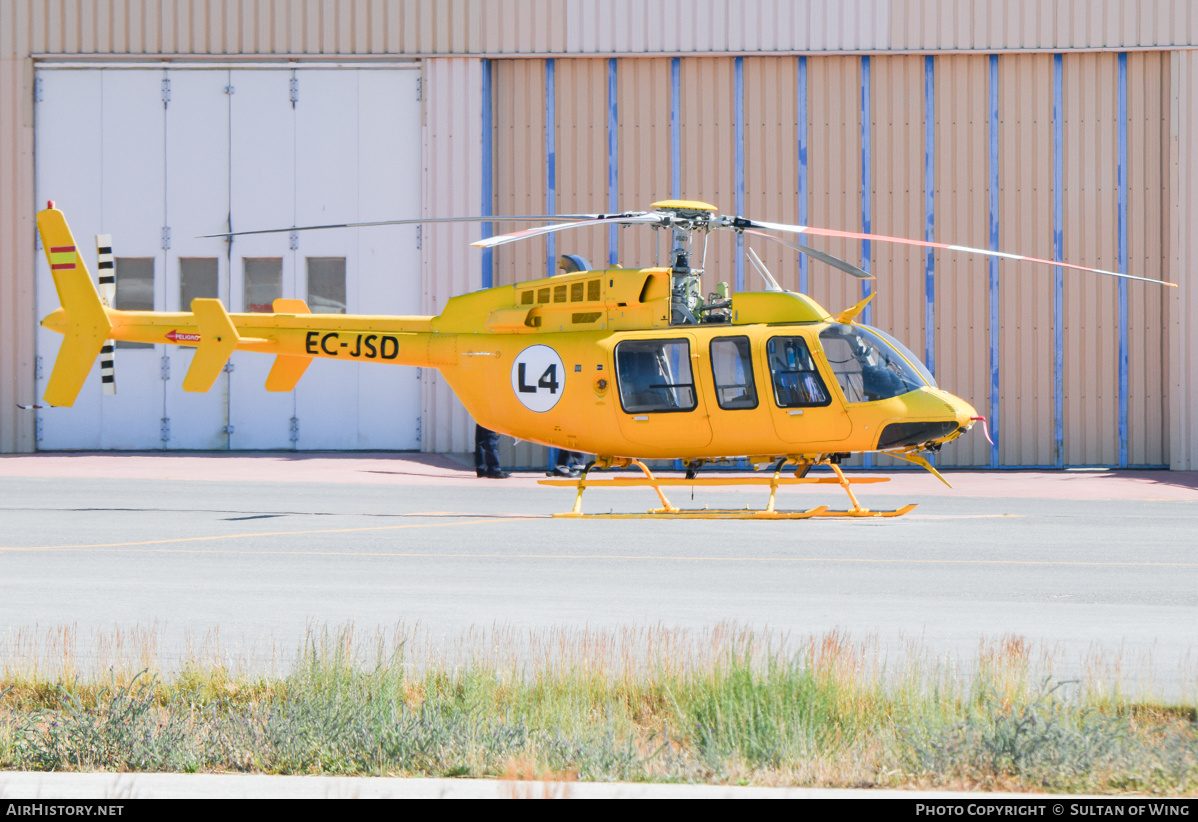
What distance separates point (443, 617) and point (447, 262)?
1617cm

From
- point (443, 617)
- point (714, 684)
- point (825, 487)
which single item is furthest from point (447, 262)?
point (714, 684)

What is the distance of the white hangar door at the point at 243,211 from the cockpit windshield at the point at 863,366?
1288cm

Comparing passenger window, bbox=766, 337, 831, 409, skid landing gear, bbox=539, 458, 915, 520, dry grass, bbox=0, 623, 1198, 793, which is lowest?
dry grass, bbox=0, 623, 1198, 793

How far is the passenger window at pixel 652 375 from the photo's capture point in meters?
12.9

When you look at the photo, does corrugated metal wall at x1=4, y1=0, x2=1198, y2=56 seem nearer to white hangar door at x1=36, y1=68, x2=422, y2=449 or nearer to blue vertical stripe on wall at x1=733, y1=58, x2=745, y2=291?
blue vertical stripe on wall at x1=733, y1=58, x2=745, y2=291

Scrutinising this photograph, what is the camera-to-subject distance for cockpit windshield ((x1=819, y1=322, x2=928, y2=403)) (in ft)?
41.0

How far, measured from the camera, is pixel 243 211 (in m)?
23.8

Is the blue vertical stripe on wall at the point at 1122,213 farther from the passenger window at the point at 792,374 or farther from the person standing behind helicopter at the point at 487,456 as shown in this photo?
the passenger window at the point at 792,374

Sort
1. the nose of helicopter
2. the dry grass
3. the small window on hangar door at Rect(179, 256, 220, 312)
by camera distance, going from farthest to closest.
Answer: the small window on hangar door at Rect(179, 256, 220, 312)
the nose of helicopter
the dry grass

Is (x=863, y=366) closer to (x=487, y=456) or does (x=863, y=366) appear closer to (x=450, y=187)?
(x=487, y=456)

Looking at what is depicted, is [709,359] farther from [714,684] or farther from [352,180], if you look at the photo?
[352,180]

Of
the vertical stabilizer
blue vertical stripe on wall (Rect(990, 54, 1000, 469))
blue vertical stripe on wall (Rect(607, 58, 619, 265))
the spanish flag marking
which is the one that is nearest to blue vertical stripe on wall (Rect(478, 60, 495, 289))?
blue vertical stripe on wall (Rect(607, 58, 619, 265))

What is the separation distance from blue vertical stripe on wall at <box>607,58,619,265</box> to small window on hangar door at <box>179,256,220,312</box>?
324 inches

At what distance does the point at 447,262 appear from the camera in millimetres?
23328
